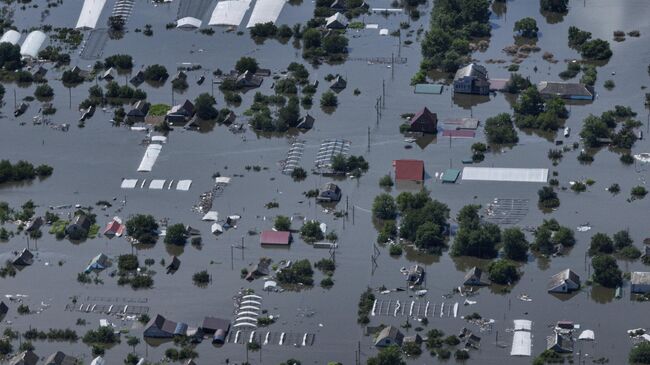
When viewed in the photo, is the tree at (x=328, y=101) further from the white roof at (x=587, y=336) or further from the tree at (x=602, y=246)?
the white roof at (x=587, y=336)

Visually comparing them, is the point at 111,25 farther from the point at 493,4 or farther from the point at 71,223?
the point at 71,223

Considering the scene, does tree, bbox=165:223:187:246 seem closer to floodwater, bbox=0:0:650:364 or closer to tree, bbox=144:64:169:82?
floodwater, bbox=0:0:650:364

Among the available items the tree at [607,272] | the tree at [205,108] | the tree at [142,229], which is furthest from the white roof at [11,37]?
the tree at [607,272]

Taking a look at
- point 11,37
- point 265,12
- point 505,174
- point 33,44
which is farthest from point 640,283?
point 11,37

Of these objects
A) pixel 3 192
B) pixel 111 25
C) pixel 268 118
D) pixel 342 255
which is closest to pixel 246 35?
pixel 111 25

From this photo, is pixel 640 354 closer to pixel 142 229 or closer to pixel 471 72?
pixel 142 229

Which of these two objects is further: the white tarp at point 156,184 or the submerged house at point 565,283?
the white tarp at point 156,184
